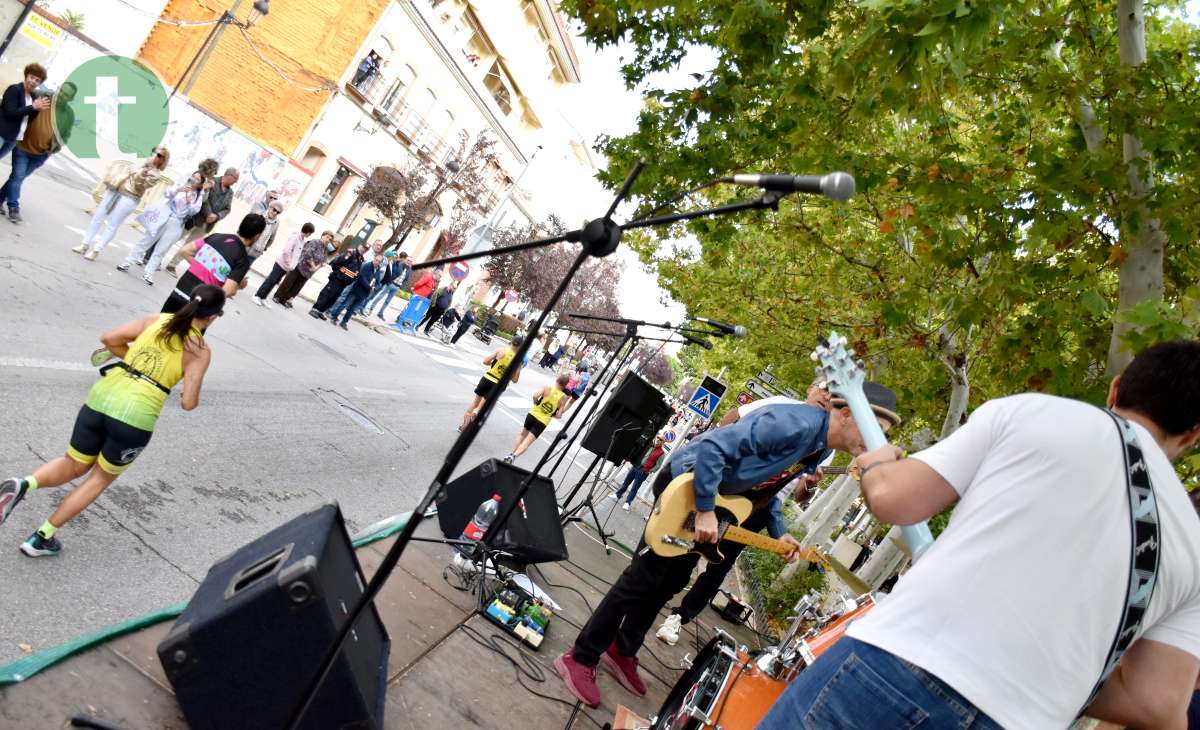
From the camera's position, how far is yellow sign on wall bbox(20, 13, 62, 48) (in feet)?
54.8

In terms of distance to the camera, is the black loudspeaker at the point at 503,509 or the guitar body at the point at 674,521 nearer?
the guitar body at the point at 674,521

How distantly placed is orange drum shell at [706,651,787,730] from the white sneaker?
2551 mm

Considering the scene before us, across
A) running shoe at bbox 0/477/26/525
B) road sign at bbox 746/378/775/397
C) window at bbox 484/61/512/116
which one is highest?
window at bbox 484/61/512/116

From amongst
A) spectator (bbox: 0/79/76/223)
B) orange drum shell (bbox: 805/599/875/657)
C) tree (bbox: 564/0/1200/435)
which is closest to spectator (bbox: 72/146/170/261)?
spectator (bbox: 0/79/76/223)

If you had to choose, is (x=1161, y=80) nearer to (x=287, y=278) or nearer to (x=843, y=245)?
(x=843, y=245)

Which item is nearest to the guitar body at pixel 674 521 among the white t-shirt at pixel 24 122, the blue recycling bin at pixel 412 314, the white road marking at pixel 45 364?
the white road marking at pixel 45 364

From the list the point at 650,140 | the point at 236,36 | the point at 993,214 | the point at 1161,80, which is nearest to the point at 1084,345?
the point at 993,214

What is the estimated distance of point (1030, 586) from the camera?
1812 mm

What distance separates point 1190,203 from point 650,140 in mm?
5101

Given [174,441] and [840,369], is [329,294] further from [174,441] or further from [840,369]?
[840,369]

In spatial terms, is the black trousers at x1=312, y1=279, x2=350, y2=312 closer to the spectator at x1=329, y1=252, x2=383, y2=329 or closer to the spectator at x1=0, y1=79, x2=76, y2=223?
the spectator at x1=329, y1=252, x2=383, y2=329

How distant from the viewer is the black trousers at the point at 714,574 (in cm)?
538

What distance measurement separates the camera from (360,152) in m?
31.9

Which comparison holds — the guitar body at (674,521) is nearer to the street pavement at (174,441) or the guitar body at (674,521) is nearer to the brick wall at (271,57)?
the street pavement at (174,441)
